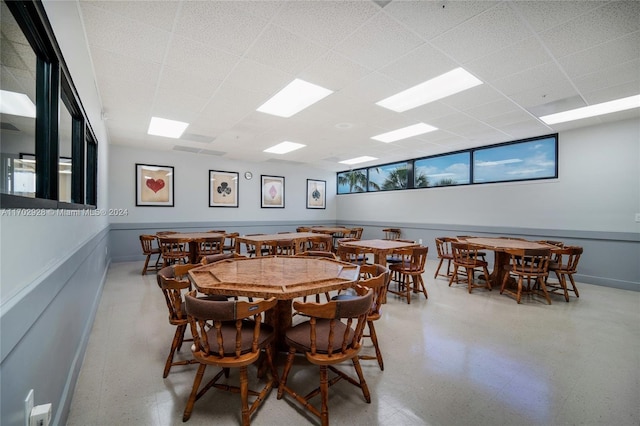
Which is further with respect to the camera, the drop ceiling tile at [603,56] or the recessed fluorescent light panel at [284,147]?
the recessed fluorescent light panel at [284,147]

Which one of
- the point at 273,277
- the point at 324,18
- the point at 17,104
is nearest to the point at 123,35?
the point at 17,104

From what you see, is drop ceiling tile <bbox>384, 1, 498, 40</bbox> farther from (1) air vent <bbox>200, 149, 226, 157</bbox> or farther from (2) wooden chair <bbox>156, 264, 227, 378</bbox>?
(1) air vent <bbox>200, 149, 226, 157</bbox>

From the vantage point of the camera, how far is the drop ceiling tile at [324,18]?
2.12m

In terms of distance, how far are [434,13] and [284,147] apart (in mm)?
4784

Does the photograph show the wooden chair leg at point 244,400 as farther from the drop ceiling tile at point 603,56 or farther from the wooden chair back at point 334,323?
the drop ceiling tile at point 603,56

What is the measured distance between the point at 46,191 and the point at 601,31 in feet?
13.9

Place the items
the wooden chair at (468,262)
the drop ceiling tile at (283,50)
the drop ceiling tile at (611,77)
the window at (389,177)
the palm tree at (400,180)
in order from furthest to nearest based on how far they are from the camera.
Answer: the window at (389,177)
the palm tree at (400,180)
the wooden chair at (468,262)
the drop ceiling tile at (611,77)
the drop ceiling tile at (283,50)

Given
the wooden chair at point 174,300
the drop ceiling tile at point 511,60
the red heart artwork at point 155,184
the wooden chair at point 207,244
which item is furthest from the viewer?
the red heart artwork at point 155,184

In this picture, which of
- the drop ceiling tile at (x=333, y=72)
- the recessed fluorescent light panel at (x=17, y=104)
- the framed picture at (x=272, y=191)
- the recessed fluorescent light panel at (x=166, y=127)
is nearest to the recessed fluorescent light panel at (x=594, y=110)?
the drop ceiling tile at (x=333, y=72)

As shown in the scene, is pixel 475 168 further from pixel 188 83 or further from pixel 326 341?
pixel 326 341

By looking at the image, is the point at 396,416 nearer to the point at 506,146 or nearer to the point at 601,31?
the point at 601,31

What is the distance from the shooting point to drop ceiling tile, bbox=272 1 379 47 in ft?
6.95

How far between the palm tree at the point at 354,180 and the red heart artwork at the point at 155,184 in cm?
587

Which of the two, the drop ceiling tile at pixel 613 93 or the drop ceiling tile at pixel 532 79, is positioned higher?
the drop ceiling tile at pixel 613 93
